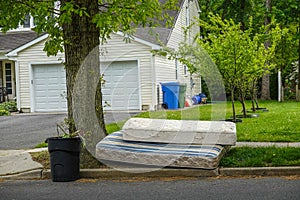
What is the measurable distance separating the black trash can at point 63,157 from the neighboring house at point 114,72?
1105cm

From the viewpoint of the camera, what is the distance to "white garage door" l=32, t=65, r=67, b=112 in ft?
72.0

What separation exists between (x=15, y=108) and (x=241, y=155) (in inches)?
639

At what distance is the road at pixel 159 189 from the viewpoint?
6672 mm

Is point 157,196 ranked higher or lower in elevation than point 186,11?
lower

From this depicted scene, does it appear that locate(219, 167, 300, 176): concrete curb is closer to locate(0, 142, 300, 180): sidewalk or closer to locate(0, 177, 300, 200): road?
locate(0, 142, 300, 180): sidewalk

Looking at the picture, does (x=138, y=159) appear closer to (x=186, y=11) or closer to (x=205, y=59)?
(x=205, y=59)

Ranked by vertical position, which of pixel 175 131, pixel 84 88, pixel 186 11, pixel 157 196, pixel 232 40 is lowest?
pixel 157 196

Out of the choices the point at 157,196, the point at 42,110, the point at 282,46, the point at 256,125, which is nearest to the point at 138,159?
the point at 157,196

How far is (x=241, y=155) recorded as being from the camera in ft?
28.9

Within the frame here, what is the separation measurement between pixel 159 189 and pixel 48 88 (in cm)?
1563

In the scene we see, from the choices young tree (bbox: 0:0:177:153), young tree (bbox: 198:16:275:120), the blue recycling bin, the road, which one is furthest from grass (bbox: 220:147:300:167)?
the blue recycling bin

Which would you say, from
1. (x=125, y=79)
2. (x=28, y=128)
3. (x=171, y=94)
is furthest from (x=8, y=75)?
(x=28, y=128)

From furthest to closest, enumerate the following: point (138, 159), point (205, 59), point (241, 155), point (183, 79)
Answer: point (183, 79) < point (205, 59) < point (241, 155) < point (138, 159)

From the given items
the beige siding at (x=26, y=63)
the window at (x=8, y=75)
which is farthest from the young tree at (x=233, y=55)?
the window at (x=8, y=75)
